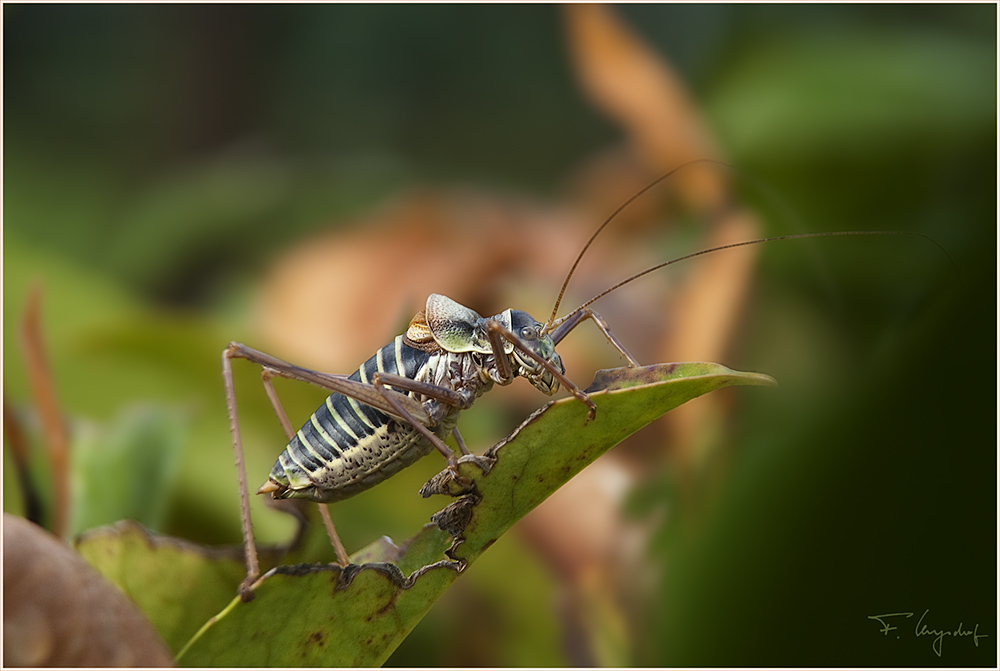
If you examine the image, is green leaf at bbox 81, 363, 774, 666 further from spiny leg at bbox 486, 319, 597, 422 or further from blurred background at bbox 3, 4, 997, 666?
blurred background at bbox 3, 4, 997, 666

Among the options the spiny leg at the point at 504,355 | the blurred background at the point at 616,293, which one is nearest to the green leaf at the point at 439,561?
the spiny leg at the point at 504,355

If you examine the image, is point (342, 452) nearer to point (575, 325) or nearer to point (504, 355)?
point (504, 355)

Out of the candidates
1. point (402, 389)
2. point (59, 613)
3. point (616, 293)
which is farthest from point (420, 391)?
point (616, 293)

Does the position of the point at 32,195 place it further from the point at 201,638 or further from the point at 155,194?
the point at 201,638

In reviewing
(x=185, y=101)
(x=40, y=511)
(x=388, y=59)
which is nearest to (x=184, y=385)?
(x=40, y=511)

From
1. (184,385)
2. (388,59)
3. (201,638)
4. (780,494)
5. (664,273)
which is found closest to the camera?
(201,638)

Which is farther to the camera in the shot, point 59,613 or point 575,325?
point 575,325
